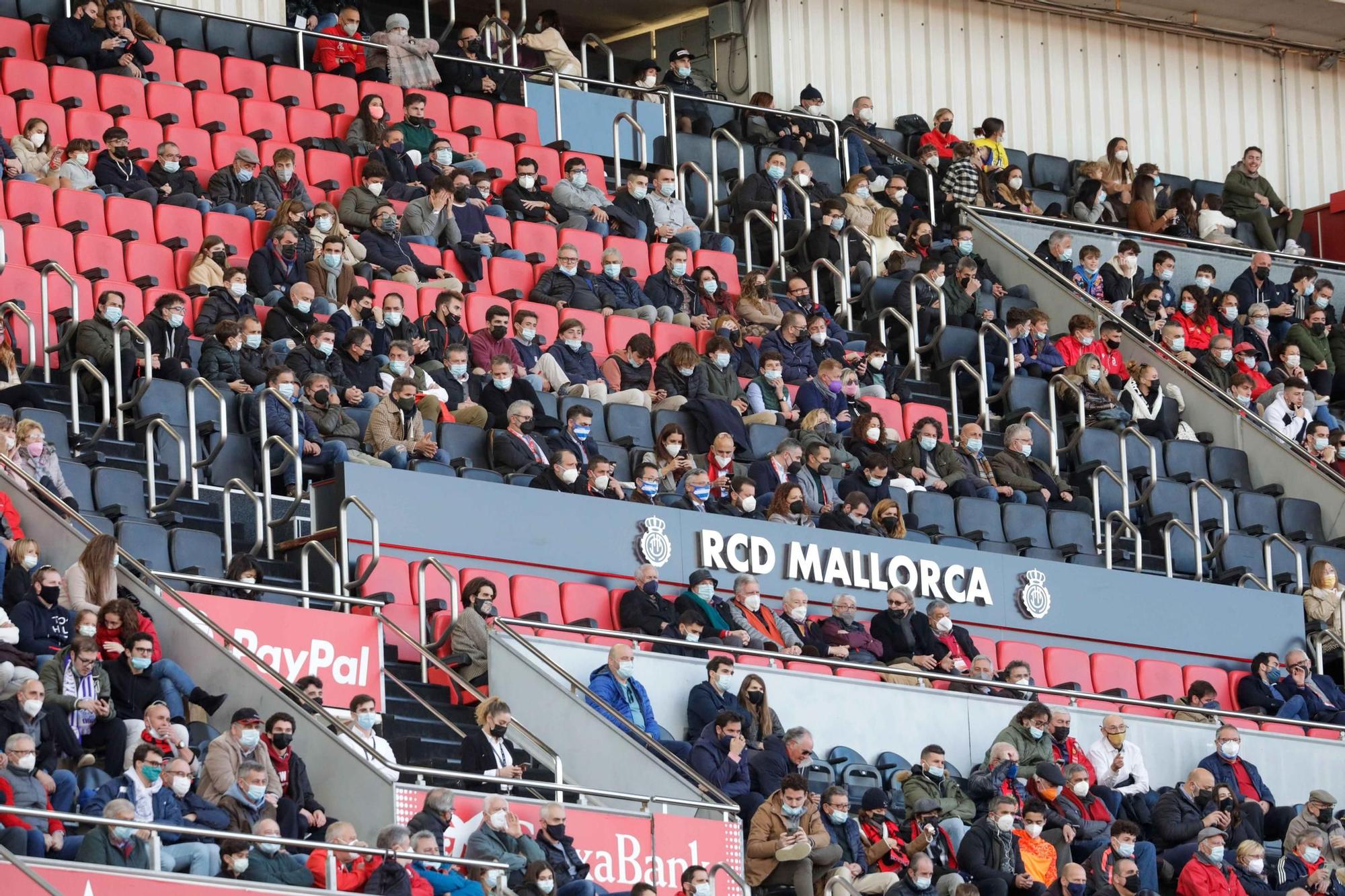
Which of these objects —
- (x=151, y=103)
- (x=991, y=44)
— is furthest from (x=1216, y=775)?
(x=991, y=44)

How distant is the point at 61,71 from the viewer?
18859mm

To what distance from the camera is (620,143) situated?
21906mm

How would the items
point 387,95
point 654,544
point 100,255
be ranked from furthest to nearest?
point 387,95, point 100,255, point 654,544

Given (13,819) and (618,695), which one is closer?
(13,819)

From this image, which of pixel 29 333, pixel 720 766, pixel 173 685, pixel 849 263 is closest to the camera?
pixel 173 685

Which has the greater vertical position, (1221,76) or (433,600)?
(1221,76)

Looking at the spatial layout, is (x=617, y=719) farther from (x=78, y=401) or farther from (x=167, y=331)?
(x=167, y=331)

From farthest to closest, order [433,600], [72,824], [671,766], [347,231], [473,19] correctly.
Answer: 1. [473,19]
2. [347,231]
3. [433,600]
4. [671,766]
5. [72,824]

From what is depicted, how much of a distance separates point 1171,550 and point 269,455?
22.4 feet

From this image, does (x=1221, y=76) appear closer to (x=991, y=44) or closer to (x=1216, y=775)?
(x=991, y=44)

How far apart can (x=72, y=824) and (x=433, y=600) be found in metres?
3.83

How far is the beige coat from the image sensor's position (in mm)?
13438

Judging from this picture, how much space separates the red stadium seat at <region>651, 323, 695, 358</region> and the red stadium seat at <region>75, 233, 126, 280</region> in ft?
12.4

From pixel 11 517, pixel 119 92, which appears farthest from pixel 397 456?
pixel 119 92
